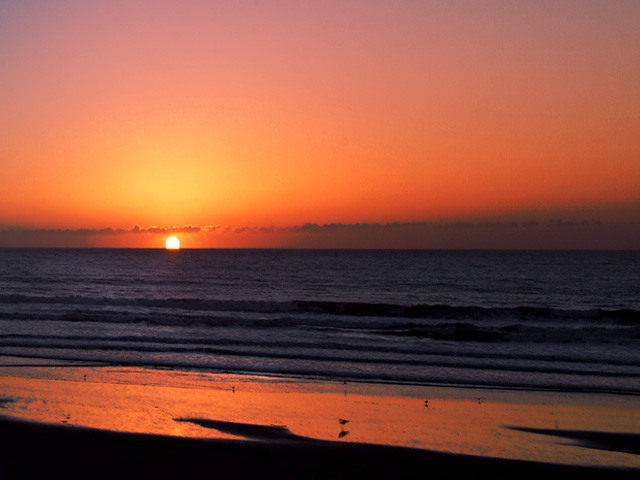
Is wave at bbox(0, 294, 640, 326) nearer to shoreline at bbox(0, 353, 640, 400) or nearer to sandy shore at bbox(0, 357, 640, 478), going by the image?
shoreline at bbox(0, 353, 640, 400)

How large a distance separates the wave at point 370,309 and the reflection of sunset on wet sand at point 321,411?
2072 cm

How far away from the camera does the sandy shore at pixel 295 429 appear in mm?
7754

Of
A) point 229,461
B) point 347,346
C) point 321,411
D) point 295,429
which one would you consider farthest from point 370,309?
point 229,461

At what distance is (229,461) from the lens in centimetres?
788

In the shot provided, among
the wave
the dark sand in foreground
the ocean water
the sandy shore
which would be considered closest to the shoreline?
the ocean water

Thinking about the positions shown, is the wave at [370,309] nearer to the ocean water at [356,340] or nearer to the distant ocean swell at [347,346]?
the ocean water at [356,340]

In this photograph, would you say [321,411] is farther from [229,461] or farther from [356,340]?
[356,340]

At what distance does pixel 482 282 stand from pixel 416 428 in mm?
57680

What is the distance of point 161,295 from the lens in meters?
45.2

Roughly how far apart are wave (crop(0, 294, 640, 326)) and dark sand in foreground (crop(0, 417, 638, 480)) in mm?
25279

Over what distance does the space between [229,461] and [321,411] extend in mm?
3213

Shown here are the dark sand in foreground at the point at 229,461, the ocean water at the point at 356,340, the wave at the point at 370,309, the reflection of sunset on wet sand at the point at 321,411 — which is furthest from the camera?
the wave at the point at 370,309

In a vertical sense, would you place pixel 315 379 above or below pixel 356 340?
above

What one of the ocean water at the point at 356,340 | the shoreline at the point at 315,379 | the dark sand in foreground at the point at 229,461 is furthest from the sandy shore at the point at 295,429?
the ocean water at the point at 356,340
